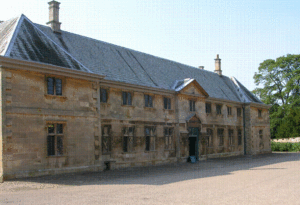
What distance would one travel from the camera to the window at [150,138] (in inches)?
982

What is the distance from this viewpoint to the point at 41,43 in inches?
759

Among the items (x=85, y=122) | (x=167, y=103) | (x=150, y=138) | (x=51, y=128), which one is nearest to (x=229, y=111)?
(x=167, y=103)

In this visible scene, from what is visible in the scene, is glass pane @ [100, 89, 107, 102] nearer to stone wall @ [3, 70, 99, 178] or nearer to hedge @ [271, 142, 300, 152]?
stone wall @ [3, 70, 99, 178]

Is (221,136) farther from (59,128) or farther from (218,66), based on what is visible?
(59,128)

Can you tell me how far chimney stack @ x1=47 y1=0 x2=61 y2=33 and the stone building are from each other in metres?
0.07

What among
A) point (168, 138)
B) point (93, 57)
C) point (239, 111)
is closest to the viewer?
point (93, 57)

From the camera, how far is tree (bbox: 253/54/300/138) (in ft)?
161

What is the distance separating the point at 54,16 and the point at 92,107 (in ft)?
24.5

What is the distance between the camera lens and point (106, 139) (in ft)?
70.7

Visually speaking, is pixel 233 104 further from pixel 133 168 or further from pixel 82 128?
pixel 82 128

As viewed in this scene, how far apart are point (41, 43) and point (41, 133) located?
17.4 feet

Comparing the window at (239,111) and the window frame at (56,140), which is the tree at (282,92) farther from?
the window frame at (56,140)

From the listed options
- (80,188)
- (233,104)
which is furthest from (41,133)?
(233,104)

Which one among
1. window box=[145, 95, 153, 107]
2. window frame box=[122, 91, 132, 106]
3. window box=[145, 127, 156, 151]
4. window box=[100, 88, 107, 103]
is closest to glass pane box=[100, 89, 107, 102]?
window box=[100, 88, 107, 103]
